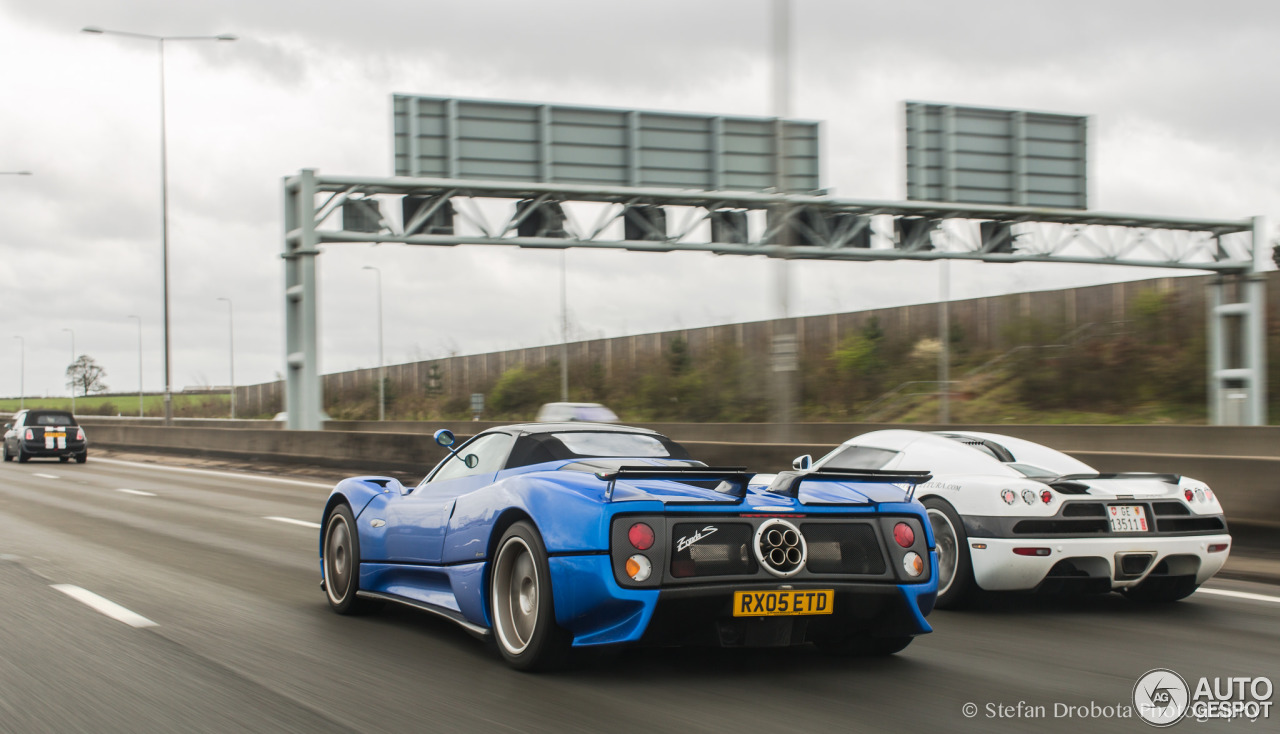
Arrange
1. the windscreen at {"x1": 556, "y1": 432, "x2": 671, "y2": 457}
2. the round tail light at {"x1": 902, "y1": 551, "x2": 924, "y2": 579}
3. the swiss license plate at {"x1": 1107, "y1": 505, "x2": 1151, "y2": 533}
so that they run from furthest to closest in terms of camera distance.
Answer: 1. the swiss license plate at {"x1": 1107, "y1": 505, "x2": 1151, "y2": 533}
2. the windscreen at {"x1": 556, "y1": 432, "x2": 671, "y2": 457}
3. the round tail light at {"x1": 902, "y1": 551, "x2": 924, "y2": 579}

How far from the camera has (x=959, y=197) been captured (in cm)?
3134

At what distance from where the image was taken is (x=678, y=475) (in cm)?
542

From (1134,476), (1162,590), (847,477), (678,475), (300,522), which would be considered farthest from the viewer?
(300,522)

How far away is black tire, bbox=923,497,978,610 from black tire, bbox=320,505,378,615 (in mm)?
3522

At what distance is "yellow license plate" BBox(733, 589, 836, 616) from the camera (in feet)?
17.0

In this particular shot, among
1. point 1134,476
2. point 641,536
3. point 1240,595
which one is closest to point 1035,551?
point 1134,476

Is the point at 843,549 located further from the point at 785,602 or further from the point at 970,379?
the point at 970,379

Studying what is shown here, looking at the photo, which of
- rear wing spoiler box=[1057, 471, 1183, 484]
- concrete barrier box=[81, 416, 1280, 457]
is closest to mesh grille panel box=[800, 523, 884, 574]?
rear wing spoiler box=[1057, 471, 1183, 484]

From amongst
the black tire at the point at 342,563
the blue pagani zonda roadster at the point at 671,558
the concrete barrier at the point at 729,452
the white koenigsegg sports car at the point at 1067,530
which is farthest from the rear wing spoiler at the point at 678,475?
the concrete barrier at the point at 729,452

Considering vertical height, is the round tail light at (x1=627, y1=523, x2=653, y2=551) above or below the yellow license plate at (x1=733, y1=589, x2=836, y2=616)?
above

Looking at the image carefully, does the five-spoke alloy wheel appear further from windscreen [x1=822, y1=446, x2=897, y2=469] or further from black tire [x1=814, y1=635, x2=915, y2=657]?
windscreen [x1=822, y1=446, x2=897, y2=469]

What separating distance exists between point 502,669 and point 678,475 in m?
1.27

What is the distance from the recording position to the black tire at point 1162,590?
7.75 meters

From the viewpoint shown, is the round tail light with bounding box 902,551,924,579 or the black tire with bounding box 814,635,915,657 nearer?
the round tail light with bounding box 902,551,924,579
